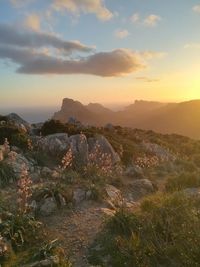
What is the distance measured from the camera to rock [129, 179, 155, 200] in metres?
15.7

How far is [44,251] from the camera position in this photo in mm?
8555

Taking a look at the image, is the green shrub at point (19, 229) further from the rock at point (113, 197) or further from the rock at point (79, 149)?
the rock at point (79, 149)

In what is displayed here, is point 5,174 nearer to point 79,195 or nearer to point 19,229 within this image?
point 79,195

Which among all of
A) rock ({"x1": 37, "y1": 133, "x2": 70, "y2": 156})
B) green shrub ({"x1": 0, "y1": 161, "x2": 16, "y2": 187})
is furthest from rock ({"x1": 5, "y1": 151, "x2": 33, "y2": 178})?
rock ({"x1": 37, "y1": 133, "x2": 70, "y2": 156})

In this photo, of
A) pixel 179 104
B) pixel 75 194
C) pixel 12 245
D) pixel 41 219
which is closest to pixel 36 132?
pixel 75 194

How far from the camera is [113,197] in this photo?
13852mm

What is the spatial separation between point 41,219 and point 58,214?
1.93ft

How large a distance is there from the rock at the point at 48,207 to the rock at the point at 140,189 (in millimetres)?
4165

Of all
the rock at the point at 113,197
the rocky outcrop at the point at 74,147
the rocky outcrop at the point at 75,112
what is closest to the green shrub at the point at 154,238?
the rock at the point at 113,197

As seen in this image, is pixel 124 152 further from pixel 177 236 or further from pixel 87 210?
pixel 177 236

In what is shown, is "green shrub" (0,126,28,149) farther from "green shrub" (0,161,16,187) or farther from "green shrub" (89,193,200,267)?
"green shrub" (89,193,200,267)

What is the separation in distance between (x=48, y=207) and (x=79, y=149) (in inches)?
342

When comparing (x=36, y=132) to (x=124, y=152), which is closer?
(x=124, y=152)

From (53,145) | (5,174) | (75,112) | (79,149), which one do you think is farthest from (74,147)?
(75,112)
